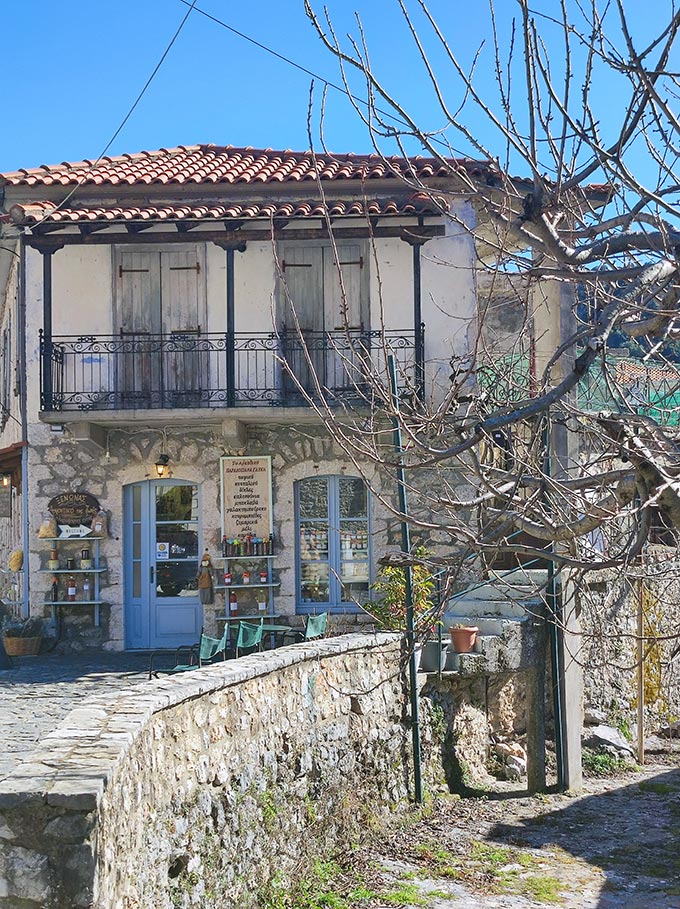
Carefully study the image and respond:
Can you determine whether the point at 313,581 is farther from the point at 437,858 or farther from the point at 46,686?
the point at 437,858

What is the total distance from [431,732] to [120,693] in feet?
14.4

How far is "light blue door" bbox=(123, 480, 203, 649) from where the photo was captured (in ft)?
40.9

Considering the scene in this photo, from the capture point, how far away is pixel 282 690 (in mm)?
6441

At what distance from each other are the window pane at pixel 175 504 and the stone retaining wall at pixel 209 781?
16.1ft

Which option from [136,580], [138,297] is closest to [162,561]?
[136,580]

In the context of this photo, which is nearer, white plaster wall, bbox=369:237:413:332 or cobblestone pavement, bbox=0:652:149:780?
cobblestone pavement, bbox=0:652:149:780

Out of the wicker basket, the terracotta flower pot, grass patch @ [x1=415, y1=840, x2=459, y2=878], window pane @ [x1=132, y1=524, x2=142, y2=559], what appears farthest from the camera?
window pane @ [x1=132, y1=524, x2=142, y2=559]

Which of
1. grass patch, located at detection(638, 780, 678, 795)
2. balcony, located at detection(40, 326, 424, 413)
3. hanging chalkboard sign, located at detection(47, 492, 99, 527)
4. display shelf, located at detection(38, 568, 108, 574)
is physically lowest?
grass patch, located at detection(638, 780, 678, 795)

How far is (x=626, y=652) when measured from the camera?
39.2 ft

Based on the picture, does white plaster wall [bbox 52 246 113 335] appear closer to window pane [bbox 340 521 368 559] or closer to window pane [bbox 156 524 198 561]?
window pane [bbox 156 524 198 561]

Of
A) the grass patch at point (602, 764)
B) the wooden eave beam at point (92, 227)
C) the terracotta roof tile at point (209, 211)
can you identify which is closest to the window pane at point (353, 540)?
the grass patch at point (602, 764)

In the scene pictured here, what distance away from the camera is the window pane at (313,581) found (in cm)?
1242

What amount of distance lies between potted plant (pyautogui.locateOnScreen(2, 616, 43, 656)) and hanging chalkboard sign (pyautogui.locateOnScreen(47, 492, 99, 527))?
126 cm

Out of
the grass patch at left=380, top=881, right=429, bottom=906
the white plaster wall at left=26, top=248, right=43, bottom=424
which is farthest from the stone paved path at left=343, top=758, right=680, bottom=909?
the white plaster wall at left=26, top=248, right=43, bottom=424
